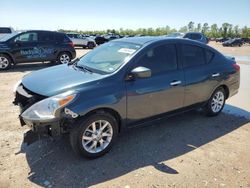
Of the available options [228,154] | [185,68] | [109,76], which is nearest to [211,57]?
[185,68]

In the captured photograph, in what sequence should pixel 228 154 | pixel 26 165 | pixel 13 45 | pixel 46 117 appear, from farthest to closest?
pixel 13 45, pixel 228 154, pixel 26 165, pixel 46 117

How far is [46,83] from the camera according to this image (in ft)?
13.5

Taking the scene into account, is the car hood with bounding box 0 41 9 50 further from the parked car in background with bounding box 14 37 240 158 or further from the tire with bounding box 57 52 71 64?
the parked car in background with bounding box 14 37 240 158

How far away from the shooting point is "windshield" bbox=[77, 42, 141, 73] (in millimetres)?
4426

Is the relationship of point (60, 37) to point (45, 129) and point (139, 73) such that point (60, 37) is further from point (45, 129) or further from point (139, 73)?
point (45, 129)

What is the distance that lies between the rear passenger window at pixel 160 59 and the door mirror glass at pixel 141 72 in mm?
275

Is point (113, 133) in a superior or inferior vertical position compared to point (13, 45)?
inferior

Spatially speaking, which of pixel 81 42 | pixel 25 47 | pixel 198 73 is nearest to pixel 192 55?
pixel 198 73

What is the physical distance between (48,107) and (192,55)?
3.03m

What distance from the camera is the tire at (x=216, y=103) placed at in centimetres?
589

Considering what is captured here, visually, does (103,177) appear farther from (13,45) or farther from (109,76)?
(13,45)

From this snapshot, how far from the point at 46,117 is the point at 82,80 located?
0.79 metres

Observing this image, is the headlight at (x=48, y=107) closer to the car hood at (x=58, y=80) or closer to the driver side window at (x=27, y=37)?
the car hood at (x=58, y=80)

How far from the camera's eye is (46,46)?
12586mm
